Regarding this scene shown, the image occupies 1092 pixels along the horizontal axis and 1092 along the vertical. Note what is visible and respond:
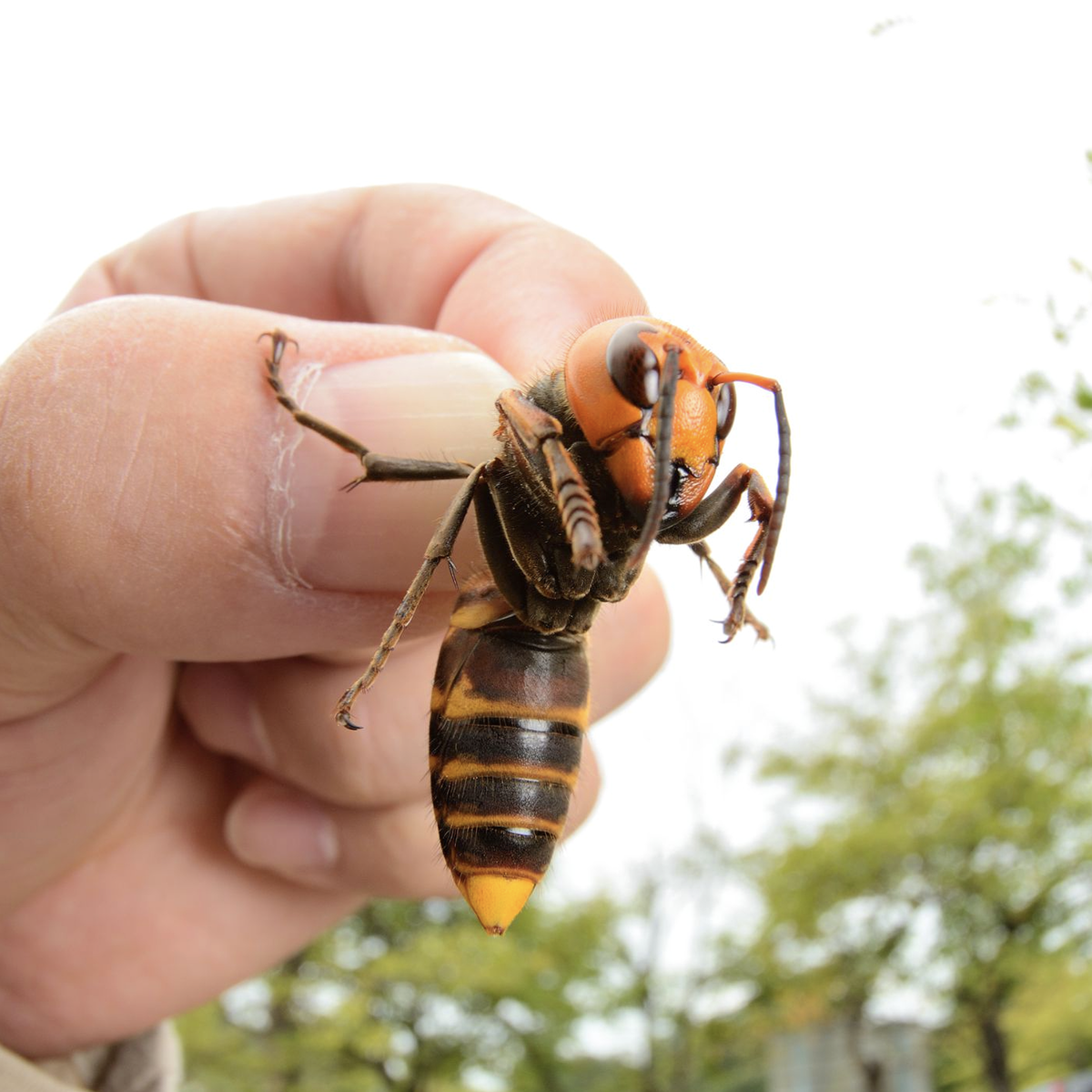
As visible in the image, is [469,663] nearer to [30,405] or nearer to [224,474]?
[224,474]

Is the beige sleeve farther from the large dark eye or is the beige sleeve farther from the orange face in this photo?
the large dark eye

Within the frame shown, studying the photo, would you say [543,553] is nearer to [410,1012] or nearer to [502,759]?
[502,759]

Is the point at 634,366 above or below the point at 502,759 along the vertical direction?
above

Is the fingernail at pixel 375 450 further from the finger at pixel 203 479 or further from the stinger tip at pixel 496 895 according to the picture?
the stinger tip at pixel 496 895

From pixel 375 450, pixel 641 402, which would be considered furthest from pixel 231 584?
pixel 641 402

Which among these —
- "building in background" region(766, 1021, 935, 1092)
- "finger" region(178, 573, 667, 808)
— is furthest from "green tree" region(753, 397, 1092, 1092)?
"finger" region(178, 573, 667, 808)

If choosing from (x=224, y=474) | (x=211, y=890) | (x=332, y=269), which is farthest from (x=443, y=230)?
(x=211, y=890)

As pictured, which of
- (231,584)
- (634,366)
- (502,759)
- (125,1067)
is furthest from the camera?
(125,1067)
